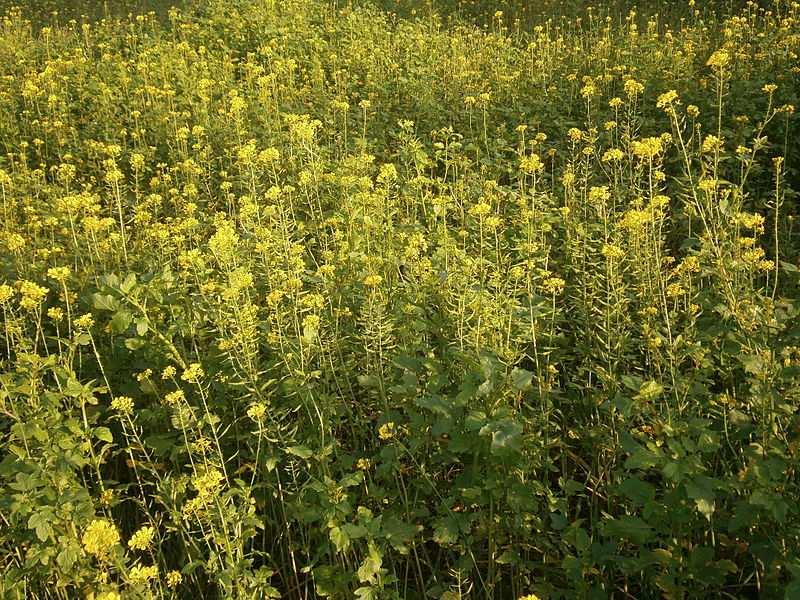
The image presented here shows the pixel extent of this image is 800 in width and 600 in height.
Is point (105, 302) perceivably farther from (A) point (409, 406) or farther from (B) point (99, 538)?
(A) point (409, 406)

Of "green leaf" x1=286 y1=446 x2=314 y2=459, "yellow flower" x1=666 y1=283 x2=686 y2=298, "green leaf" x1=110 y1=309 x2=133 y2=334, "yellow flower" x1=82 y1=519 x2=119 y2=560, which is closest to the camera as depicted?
"yellow flower" x1=82 y1=519 x2=119 y2=560

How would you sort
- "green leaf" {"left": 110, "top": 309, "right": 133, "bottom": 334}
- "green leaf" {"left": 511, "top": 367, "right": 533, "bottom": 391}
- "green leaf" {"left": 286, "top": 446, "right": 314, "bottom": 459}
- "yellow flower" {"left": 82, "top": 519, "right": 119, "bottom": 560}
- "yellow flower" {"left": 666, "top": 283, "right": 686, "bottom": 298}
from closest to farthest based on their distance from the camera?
"yellow flower" {"left": 82, "top": 519, "right": 119, "bottom": 560}
"green leaf" {"left": 511, "top": 367, "right": 533, "bottom": 391}
"green leaf" {"left": 286, "top": 446, "right": 314, "bottom": 459}
"yellow flower" {"left": 666, "top": 283, "right": 686, "bottom": 298}
"green leaf" {"left": 110, "top": 309, "right": 133, "bottom": 334}

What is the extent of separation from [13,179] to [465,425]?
448 centimetres

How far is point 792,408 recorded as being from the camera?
215 cm

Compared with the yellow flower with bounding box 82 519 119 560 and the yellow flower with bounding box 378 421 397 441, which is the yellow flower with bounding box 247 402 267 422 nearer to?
the yellow flower with bounding box 378 421 397 441

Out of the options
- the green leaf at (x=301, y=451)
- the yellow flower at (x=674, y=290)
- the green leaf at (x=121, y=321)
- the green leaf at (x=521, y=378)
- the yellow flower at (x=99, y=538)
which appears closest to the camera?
the yellow flower at (x=99, y=538)

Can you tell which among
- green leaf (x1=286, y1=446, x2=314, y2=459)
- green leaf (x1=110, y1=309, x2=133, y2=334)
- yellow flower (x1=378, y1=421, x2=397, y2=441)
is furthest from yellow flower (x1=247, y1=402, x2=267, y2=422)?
green leaf (x1=110, y1=309, x2=133, y2=334)

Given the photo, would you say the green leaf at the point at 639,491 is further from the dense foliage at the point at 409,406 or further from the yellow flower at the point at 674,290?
the yellow flower at the point at 674,290

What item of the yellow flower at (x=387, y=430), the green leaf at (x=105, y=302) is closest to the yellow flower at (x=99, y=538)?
the yellow flower at (x=387, y=430)

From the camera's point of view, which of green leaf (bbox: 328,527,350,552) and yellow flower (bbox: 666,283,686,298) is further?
yellow flower (bbox: 666,283,686,298)

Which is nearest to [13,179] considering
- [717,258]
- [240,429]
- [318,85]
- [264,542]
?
[318,85]

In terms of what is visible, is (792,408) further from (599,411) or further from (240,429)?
(240,429)

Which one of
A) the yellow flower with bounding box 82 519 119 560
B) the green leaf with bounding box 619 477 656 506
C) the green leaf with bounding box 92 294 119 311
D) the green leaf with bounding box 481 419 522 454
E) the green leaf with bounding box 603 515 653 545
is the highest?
the green leaf with bounding box 92 294 119 311

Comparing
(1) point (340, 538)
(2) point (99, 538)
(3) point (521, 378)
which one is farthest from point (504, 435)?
(2) point (99, 538)
